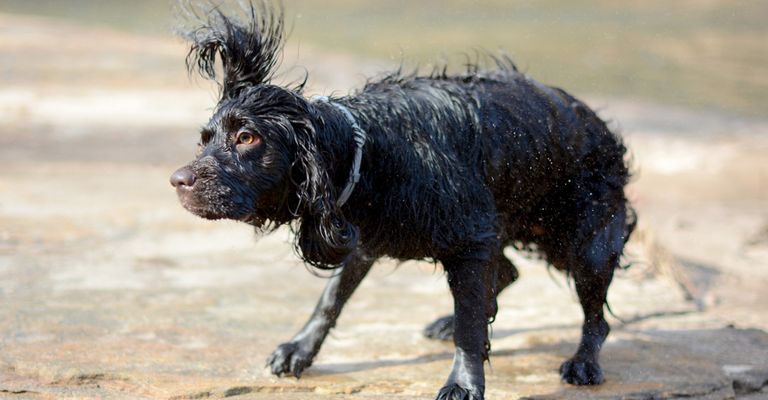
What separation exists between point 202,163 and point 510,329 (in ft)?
7.84

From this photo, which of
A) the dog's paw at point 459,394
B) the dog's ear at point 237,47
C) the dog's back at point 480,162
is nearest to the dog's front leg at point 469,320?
the dog's paw at point 459,394

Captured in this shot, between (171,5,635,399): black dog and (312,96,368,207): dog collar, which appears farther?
(312,96,368,207): dog collar

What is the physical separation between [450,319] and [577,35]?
17789 millimetres

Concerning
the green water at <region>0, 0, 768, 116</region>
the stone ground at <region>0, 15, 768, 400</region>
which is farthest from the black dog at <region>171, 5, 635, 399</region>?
the green water at <region>0, 0, 768, 116</region>

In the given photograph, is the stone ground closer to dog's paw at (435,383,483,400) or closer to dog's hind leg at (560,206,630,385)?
dog's hind leg at (560,206,630,385)

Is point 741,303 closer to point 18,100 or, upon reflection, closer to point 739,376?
point 739,376

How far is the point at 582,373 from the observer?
15.6 feet

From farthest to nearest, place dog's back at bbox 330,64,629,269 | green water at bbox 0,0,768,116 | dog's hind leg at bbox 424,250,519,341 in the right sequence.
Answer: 1. green water at bbox 0,0,768,116
2. dog's hind leg at bbox 424,250,519,341
3. dog's back at bbox 330,64,629,269

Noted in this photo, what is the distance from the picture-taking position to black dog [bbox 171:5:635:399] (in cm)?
392

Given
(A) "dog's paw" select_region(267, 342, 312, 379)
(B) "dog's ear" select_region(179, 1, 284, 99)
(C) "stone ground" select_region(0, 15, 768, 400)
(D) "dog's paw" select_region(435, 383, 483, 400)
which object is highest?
(B) "dog's ear" select_region(179, 1, 284, 99)

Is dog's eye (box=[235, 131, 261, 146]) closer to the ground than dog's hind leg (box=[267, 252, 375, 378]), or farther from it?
farther from it

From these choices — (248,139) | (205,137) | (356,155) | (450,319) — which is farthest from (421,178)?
(450,319)

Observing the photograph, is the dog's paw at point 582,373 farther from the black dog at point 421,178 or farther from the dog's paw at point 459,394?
the dog's paw at point 459,394

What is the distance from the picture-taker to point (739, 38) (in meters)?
21.7
